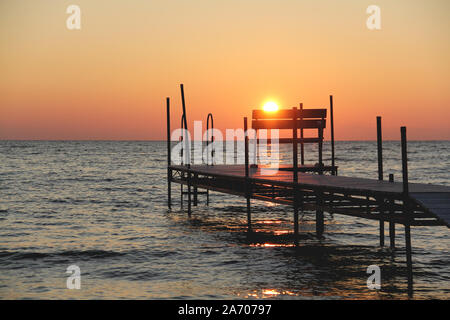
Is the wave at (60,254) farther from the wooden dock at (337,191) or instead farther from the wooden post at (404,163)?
the wooden post at (404,163)

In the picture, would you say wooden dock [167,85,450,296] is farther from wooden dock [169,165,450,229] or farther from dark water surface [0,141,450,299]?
dark water surface [0,141,450,299]

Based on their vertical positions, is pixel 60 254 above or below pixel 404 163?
below

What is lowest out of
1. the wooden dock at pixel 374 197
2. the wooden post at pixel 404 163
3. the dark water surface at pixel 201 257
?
the dark water surface at pixel 201 257

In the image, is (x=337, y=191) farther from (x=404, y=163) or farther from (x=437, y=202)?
(x=437, y=202)

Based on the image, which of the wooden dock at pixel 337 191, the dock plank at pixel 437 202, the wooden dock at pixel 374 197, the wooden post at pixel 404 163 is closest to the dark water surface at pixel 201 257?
the wooden dock at pixel 337 191

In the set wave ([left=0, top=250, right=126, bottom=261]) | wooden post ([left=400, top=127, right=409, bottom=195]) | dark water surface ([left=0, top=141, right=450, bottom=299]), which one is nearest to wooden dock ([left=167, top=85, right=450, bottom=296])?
wooden post ([left=400, top=127, right=409, bottom=195])

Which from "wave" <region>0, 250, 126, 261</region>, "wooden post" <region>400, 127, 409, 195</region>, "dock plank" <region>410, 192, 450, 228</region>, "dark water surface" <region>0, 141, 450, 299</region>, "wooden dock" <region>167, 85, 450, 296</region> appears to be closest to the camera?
"dock plank" <region>410, 192, 450, 228</region>

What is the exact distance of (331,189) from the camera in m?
14.1

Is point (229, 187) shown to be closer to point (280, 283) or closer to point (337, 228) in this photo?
point (337, 228)

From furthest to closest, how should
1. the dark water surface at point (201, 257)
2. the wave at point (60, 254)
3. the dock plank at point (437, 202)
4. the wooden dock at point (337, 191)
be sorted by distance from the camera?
the wave at point (60, 254), the dark water surface at point (201, 257), the wooden dock at point (337, 191), the dock plank at point (437, 202)

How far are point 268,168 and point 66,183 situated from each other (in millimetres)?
31737

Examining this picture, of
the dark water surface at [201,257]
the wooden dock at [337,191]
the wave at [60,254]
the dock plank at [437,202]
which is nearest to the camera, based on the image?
the dock plank at [437,202]

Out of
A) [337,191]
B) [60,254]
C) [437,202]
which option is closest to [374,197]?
[337,191]
